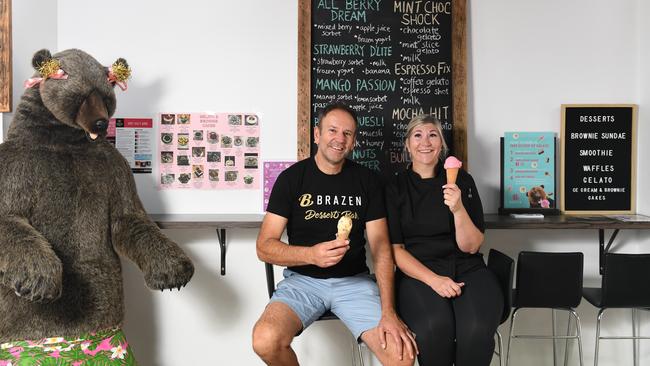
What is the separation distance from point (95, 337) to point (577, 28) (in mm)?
2616

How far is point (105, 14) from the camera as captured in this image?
8.92 feet

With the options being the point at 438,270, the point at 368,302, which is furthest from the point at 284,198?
the point at 438,270

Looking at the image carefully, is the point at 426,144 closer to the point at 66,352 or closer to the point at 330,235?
the point at 330,235

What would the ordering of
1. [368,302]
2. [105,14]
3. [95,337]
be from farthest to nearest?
1. [105,14]
2. [368,302]
3. [95,337]

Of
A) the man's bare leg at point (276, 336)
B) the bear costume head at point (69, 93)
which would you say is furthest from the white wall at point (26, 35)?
the man's bare leg at point (276, 336)

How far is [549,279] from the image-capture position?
7.49ft

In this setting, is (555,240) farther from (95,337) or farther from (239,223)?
(95,337)

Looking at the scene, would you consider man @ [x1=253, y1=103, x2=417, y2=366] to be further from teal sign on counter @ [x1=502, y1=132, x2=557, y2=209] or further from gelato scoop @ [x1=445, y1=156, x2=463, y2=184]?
teal sign on counter @ [x1=502, y1=132, x2=557, y2=209]

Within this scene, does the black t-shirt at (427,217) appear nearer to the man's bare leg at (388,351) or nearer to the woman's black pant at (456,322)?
the woman's black pant at (456,322)

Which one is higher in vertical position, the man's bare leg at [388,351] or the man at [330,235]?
the man at [330,235]

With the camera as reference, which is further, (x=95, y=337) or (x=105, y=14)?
(x=105, y=14)

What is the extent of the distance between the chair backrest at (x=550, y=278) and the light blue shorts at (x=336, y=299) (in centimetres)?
62

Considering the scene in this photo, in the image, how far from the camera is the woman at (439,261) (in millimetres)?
2062

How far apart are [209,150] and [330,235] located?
2.76 feet
